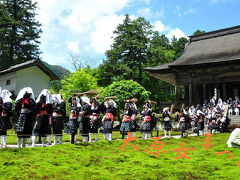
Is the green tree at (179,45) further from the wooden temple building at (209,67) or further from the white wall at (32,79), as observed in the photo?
the white wall at (32,79)

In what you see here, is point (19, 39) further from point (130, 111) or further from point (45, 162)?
point (45, 162)

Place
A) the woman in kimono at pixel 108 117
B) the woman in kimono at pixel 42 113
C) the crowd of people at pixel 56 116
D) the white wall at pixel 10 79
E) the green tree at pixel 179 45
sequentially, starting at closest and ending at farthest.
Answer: the crowd of people at pixel 56 116
the woman in kimono at pixel 42 113
the woman in kimono at pixel 108 117
the white wall at pixel 10 79
the green tree at pixel 179 45

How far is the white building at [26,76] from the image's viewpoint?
2933 centimetres

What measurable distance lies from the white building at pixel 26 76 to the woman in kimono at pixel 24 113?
2152 centimetres

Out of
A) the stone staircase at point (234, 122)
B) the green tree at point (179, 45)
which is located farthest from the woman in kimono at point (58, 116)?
the green tree at point (179, 45)

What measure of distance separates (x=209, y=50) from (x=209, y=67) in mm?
4173

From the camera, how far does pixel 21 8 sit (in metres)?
37.2

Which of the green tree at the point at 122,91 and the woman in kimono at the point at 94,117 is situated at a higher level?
the green tree at the point at 122,91

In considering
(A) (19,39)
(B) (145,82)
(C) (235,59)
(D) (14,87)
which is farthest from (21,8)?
(C) (235,59)

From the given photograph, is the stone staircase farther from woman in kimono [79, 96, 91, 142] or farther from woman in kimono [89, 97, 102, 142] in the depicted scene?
woman in kimono [79, 96, 91, 142]

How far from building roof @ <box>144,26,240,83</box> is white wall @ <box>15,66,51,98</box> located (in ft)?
42.5

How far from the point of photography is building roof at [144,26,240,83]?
25359 mm

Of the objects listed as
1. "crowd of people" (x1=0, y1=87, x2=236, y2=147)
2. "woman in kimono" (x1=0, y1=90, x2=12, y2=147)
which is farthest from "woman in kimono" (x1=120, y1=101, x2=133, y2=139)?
"woman in kimono" (x1=0, y1=90, x2=12, y2=147)

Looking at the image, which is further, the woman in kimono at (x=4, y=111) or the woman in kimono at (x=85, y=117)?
the woman in kimono at (x=85, y=117)
